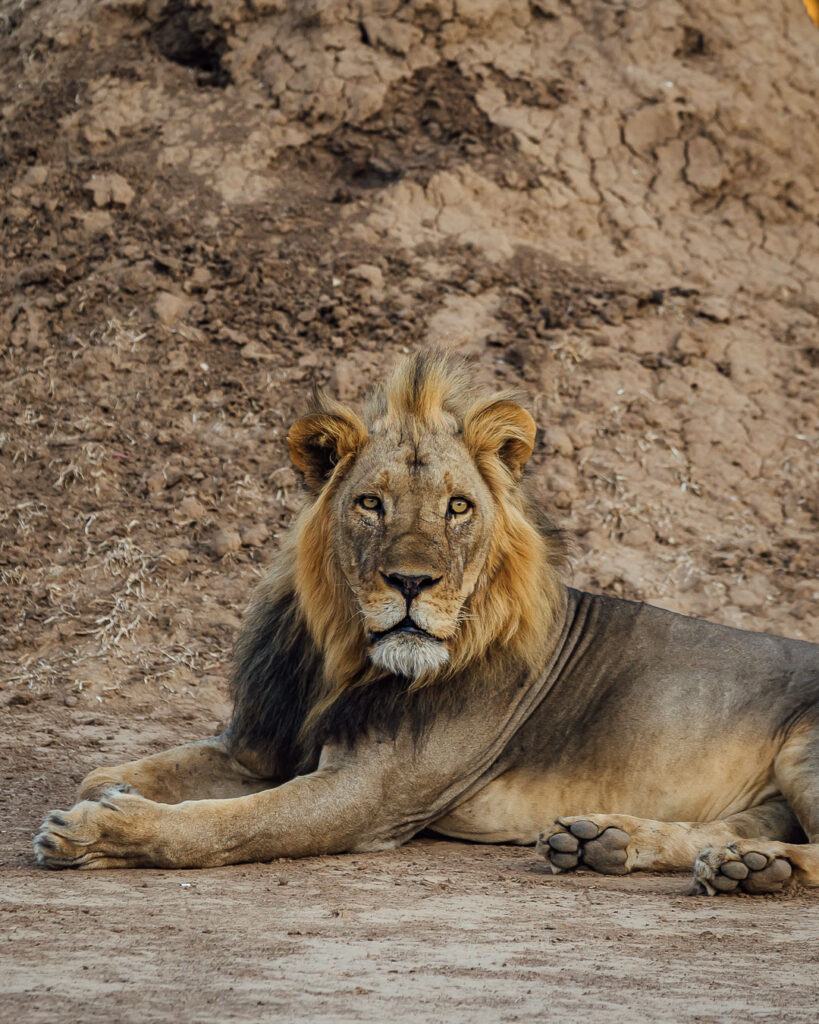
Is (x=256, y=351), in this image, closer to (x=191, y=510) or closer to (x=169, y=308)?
(x=169, y=308)

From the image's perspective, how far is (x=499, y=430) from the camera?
4945mm

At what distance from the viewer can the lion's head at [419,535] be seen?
4484 millimetres

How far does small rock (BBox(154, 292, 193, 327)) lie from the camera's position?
A: 8.65 m

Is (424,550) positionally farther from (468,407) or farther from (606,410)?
(606,410)

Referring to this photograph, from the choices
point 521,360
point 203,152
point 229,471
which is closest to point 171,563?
point 229,471

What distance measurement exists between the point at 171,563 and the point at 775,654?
11.6 feet

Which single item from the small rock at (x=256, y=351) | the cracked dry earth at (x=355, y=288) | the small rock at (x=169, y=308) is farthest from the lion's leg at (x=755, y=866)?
the small rock at (x=169, y=308)

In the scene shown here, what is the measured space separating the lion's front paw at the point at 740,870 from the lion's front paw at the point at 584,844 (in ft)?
1.11

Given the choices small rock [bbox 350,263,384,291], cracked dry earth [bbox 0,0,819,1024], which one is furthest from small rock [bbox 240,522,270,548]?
small rock [bbox 350,263,384,291]

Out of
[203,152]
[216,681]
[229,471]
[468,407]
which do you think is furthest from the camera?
[203,152]

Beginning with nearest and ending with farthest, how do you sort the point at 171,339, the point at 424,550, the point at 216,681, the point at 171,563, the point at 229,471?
1. the point at 424,550
2. the point at 216,681
3. the point at 171,563
4. the point at 229,471
5. the point at 171,339

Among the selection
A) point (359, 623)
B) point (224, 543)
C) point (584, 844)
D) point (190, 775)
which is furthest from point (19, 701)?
point (584, 844)

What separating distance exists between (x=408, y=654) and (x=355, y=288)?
4854 mm

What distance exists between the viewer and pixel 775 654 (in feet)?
17.3
